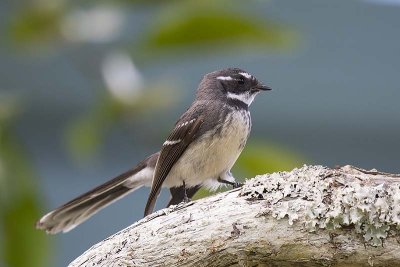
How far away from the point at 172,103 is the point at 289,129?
4.89m

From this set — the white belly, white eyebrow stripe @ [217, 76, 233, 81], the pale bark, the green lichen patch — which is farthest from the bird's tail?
the green lichen patch

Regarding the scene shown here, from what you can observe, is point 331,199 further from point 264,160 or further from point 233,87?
point 233,87

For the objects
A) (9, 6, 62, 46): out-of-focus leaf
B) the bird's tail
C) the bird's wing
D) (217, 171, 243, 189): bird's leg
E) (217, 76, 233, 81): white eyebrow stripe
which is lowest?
(217, 171, 243, 189): bird's leg

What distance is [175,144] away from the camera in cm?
405

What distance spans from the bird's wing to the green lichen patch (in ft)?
3.76

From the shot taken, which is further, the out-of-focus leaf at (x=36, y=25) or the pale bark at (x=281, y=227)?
the out-of-focus leaf at (x=36, y=25)

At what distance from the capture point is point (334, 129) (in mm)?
7789

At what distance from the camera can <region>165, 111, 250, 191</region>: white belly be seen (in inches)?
157

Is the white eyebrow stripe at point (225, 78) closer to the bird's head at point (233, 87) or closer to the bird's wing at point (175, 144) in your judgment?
the bird's head at point (233, 87)

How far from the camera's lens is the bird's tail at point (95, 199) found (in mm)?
3799

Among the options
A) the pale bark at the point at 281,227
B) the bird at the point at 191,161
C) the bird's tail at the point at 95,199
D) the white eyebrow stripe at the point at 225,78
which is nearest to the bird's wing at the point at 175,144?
the bird at the point at 191,161

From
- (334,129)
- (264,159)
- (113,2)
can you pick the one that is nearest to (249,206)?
(264,159)

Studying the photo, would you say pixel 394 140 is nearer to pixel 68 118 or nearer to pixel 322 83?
pixel 322 83

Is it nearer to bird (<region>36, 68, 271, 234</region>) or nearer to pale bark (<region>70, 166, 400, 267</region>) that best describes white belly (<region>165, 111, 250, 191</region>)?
bird (<region>36, 68, 271, 234</region>)
